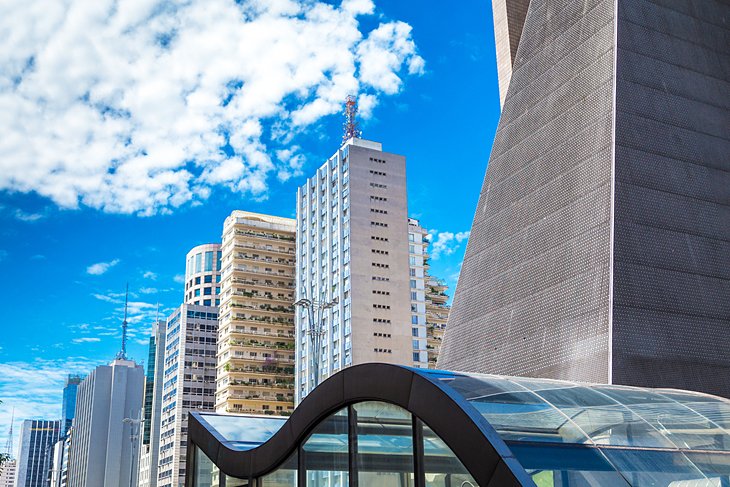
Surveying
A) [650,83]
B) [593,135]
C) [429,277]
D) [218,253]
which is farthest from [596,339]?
[218,253]

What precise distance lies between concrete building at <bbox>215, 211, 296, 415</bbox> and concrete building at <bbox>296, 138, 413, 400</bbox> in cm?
758

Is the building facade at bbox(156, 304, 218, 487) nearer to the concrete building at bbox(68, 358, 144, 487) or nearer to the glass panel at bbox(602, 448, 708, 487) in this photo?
the concrete building at bbox(68, 358, 144, 487)

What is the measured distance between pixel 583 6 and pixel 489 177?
5.91m

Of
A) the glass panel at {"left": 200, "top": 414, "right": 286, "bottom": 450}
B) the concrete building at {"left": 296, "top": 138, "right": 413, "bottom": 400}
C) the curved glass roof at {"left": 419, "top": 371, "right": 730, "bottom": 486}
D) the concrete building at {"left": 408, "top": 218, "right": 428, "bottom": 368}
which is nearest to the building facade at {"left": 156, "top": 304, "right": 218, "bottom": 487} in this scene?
the concrete building at {"left": 296, "top": 138, "right": 413, "bottom": 400}

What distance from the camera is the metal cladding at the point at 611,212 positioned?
18.2 meters

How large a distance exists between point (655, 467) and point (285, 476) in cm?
649

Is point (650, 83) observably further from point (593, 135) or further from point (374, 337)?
point (374, 337)

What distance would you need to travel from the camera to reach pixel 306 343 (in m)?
88.6

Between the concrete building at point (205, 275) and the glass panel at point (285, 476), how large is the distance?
Answer: 115 meters

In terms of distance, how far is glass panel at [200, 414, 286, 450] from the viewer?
1642 cm

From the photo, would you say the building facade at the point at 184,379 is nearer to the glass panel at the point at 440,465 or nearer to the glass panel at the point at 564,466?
the glass panel at the point at 440,465

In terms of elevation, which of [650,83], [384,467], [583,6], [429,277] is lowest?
[384,467]

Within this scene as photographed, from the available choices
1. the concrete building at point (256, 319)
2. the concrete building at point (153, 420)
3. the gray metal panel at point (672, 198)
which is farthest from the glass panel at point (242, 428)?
the concrete building at point (153, 420)

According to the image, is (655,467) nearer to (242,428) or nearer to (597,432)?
(597,432)
